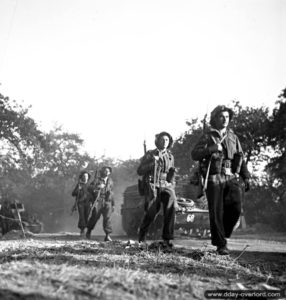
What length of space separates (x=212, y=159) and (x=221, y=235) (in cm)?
117

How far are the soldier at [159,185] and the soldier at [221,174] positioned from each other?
1.05m

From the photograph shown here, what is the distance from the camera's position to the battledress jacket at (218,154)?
5977 millimetres

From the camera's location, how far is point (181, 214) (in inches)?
460

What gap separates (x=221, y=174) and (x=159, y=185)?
147 cm

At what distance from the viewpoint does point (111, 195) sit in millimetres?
12047

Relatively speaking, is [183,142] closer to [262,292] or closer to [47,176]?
[47,176]

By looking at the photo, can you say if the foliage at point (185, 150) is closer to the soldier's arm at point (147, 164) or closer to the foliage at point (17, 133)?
the foliage at point (17, 133)

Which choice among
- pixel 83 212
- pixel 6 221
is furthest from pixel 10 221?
pixel 83 212

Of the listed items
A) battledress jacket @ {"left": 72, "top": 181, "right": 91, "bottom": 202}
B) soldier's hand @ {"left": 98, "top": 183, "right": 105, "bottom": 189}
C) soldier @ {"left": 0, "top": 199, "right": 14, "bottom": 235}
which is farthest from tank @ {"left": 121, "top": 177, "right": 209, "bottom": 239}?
soldier @ {"left": 0, "top": 199, "right": 14, "bottom": 235}

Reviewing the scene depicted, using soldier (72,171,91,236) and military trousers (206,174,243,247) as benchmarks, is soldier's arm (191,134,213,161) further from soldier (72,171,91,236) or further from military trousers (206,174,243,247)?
soldier (72,171,91,236)

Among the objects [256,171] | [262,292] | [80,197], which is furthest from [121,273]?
[256,171]

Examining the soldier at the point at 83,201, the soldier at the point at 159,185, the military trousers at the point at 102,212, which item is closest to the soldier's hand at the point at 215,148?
the soldier at the point at 159,185

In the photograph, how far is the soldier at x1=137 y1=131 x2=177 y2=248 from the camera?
6762 mm

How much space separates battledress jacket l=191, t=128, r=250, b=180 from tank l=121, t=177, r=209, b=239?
208 inches
